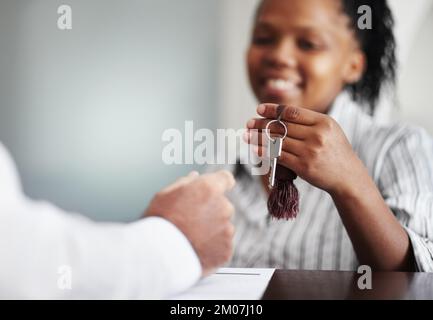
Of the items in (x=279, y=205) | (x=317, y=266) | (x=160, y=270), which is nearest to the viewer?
(x=160, y=270)

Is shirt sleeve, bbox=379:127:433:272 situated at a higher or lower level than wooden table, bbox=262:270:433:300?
higher

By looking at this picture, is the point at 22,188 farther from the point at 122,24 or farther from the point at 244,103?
the point at 244,103

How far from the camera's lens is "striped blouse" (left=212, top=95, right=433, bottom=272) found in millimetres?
1190

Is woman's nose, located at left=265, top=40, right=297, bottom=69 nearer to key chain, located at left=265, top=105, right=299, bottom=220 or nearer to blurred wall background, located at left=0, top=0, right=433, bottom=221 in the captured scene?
blurred wall background, located at left=0, top=0, right=433, bottom=221

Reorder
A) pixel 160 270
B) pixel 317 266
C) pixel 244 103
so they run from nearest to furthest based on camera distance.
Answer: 1. pixel 160 270
2. pixel 317 266
3. pixel 244 103

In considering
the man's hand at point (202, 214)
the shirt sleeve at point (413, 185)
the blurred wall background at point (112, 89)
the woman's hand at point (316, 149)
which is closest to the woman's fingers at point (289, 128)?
the woman's hand at point (316, 149)

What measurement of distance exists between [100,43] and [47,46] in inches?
5.6

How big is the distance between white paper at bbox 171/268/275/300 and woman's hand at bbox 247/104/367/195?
0.62 feet

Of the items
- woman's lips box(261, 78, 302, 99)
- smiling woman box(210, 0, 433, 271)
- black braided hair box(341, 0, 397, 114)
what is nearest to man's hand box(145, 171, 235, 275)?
smiling woman box(210, 0, 433, 271)

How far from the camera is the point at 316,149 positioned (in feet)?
3.26

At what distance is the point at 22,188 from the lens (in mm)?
1522

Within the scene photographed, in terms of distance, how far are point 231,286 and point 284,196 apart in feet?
0.72

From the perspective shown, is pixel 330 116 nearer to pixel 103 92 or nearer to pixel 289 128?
pixel 289 128
